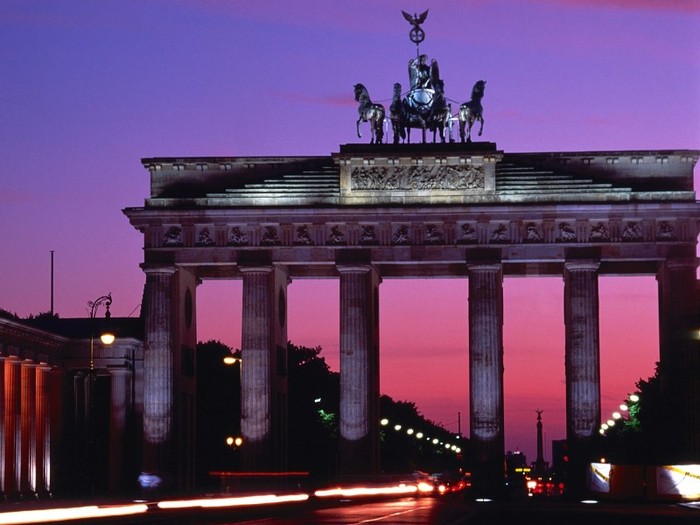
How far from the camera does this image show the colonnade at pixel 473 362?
112250 mm

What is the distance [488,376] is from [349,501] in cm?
1720

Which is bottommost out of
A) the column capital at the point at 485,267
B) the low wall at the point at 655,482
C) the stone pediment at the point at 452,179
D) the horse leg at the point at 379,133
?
the low wall at the point at 655,482

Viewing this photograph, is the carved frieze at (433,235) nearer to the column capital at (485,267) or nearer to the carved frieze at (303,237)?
the column capital at (485,267)

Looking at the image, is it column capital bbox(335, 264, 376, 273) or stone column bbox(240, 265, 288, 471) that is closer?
stone column bbox(240, 265, 288, 471)

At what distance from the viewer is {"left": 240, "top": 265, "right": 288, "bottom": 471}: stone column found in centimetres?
11362

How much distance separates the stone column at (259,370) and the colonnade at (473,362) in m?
0.06

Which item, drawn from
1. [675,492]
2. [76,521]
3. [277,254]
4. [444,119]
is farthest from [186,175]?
[76,521]

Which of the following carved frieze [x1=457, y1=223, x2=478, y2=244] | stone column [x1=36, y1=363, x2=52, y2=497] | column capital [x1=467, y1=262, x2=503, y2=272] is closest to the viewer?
column capital [x1=467, y1=262, x2=503, y2=272]

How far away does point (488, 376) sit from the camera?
114 metres

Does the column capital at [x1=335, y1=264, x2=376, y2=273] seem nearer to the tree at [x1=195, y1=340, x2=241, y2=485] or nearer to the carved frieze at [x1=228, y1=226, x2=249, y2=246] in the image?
the carved frieze at [x1=228, y1=226, x2=249, y2=246]

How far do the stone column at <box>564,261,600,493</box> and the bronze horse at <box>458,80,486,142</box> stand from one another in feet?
34.8

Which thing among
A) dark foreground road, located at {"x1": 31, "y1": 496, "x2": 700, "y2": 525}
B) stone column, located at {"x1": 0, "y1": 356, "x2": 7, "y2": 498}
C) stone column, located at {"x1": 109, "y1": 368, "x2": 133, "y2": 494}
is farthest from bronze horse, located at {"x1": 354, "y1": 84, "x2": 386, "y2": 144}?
dark foreground road, located at {"x1": 31, "y1": 496, "x2": 700, "y2": 525}

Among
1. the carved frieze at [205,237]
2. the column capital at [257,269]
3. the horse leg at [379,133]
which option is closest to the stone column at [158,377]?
the carved frieze at [205,237]

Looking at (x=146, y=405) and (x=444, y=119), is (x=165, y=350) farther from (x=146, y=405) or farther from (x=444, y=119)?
(x=444, y=119)
